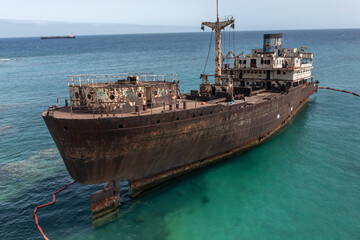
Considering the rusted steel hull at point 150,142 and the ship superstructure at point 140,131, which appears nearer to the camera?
the rusted steel hull at point 150,142

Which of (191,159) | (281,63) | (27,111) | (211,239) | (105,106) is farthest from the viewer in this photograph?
(27,111)

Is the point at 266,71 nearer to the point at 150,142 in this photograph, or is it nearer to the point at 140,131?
the point at 150,142

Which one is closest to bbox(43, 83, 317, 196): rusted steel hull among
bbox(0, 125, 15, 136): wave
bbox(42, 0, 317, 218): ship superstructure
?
bbox(42, 0, 317, 218): ship superstructure

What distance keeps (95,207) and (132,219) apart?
7.67 feet

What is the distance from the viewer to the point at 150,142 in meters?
16.1

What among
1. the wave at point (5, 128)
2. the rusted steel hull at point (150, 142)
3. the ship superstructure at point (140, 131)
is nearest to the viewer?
the rusted steel hull at point (150, 142)

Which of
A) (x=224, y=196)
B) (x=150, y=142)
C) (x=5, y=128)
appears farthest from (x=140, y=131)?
(x=5, y=128)

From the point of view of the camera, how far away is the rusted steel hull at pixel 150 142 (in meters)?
14.3

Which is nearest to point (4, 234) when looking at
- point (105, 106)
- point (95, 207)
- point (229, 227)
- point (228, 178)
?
point (95, 207)

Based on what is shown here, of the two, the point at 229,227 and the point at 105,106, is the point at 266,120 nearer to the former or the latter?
the point at 229,227

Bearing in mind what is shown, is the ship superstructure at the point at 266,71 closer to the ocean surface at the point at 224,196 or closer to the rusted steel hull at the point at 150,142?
the ocean surface at the point at 224,196

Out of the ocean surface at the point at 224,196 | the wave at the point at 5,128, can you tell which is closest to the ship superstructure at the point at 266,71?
the ocean surface at the point at 224,196

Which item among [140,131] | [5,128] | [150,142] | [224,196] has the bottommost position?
[224,196]

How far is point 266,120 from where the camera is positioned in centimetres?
2573
